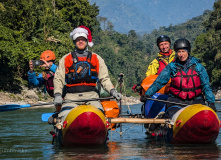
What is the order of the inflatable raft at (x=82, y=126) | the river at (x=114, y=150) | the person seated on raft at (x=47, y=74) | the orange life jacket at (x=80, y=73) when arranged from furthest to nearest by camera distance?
1. the person seated on raft at (x=47, y=74)
2. the orange life jacket at (x=80, y=73)
3. the inflatable raft at (x=82, y=126)
4. the river at (x=114, y=150)

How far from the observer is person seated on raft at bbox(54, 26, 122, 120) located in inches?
368

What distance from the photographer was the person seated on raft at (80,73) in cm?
936

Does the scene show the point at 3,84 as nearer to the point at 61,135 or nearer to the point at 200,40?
the point at 61,135

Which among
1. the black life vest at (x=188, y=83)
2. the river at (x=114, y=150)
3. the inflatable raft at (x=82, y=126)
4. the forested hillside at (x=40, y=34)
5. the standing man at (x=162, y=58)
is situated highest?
the forested hillside at (x=40, y=34)

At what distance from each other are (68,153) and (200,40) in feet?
209

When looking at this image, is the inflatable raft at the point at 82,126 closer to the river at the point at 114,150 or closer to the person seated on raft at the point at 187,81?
the river at the point at 114,150

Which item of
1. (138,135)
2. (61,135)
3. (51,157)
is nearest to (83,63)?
(61,135)

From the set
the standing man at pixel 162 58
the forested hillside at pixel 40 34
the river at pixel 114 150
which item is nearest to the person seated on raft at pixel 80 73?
the river at pixel 114 150

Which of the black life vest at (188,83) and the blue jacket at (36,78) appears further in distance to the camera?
the blue jacket at (36,78)

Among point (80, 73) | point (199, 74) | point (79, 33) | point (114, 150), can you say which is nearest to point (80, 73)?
point (80, 73)

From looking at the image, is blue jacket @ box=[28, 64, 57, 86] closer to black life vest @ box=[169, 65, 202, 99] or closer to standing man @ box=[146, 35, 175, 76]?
A: standing man @ box=[146, 35, 175, 76]

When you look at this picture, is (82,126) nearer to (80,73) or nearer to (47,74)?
(80,73)

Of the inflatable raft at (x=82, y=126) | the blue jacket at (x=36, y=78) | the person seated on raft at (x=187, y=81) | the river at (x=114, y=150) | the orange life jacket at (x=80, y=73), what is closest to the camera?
the river at (x=114, y=150)

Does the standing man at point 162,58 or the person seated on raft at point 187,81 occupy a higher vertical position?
the standing man at point 162,58
